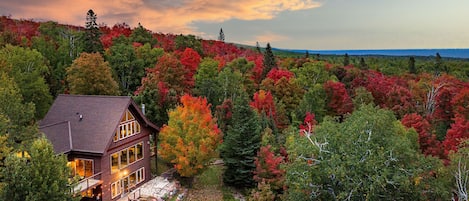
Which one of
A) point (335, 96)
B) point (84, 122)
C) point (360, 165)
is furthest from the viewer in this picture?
point (335, 96)

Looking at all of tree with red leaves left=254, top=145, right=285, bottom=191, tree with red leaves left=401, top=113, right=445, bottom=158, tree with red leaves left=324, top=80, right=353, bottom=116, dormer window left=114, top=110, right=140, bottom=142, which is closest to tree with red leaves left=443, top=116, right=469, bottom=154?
tree with red leaves left=401, top=113, right=445, bottom=158

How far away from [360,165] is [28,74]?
3625 cm

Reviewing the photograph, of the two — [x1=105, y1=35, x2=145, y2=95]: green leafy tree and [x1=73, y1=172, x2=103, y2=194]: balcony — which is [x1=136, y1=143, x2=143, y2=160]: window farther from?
[x1=105, y1=35, x2=145, y2=95]: green leafy tree

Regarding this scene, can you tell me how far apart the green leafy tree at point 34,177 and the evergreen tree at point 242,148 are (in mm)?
16332

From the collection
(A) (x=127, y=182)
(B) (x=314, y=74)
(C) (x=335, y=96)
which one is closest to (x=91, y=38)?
Answer: (A) (x=127, y=182)

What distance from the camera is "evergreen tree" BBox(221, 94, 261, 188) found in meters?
31.1

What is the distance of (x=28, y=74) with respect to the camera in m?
40.2

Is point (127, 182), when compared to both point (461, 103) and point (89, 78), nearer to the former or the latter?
point (89, 78)

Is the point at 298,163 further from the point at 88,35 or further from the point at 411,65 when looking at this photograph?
the point at 411,65

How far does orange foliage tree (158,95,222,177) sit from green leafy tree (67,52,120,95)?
16812 millimetres

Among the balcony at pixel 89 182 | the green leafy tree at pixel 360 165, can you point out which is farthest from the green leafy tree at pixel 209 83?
the green leafy tree at pixel 360 165

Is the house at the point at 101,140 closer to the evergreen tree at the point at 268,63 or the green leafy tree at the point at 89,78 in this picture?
the green leafy tree at the point at 89,78

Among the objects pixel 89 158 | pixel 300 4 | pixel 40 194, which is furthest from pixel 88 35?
pixel 40 194

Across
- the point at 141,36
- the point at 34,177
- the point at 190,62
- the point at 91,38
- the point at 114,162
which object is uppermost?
the point at 141,36
